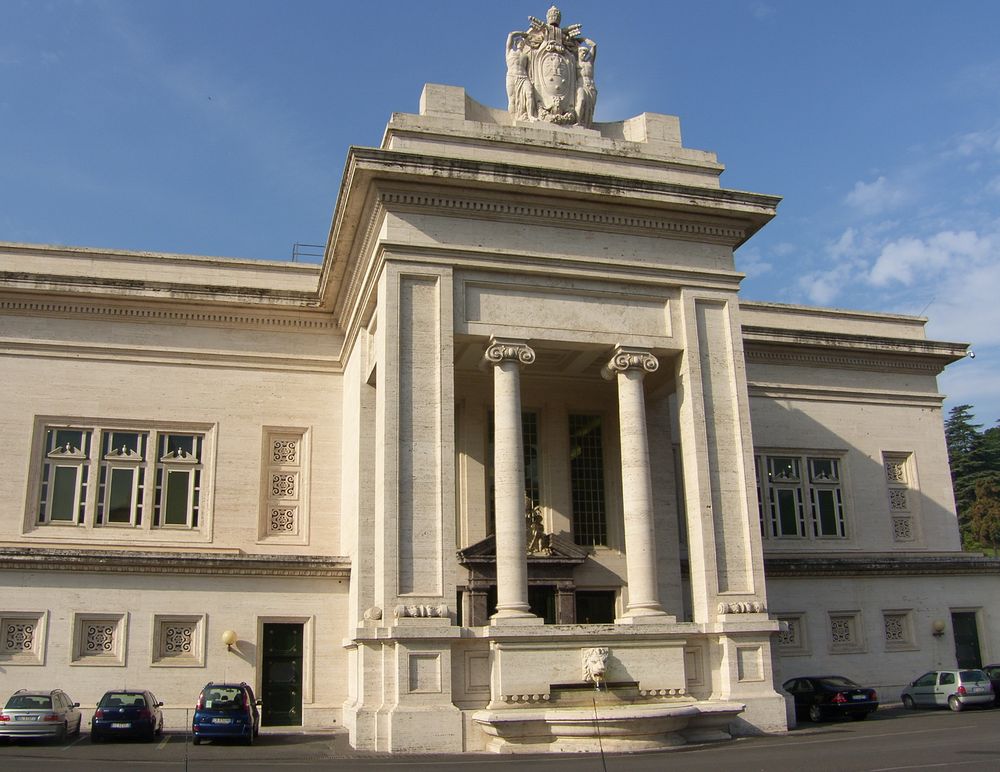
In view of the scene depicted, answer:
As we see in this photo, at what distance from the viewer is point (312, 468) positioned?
27.4 m

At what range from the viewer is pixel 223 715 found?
21141 millimetres

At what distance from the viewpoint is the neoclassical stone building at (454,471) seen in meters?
20.4

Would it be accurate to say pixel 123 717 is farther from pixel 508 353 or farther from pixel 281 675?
pixel 508 353

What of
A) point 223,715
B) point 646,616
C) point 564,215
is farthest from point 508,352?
point 223,715

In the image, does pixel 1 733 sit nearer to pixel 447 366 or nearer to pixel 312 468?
pixel 312 468

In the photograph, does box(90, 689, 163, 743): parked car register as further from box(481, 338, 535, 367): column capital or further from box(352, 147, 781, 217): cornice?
box(352, 147, 781, 217): cornice

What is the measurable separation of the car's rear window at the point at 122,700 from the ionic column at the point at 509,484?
26.7 ft

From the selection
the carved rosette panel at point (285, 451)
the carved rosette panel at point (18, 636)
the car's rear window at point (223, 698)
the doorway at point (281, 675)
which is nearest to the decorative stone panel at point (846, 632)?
the doorway at point (281, 675)

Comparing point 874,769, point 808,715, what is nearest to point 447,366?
point 874,769

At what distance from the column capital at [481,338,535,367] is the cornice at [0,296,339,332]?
8194 mm

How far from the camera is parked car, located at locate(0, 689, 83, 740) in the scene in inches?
800

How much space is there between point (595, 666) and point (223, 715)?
8.11 meters

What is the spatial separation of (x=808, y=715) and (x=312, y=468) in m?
15.0

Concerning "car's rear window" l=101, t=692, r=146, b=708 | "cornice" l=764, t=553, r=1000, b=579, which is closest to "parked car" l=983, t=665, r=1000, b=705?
"cornice" l=764, t=553, r=1000, b=579
